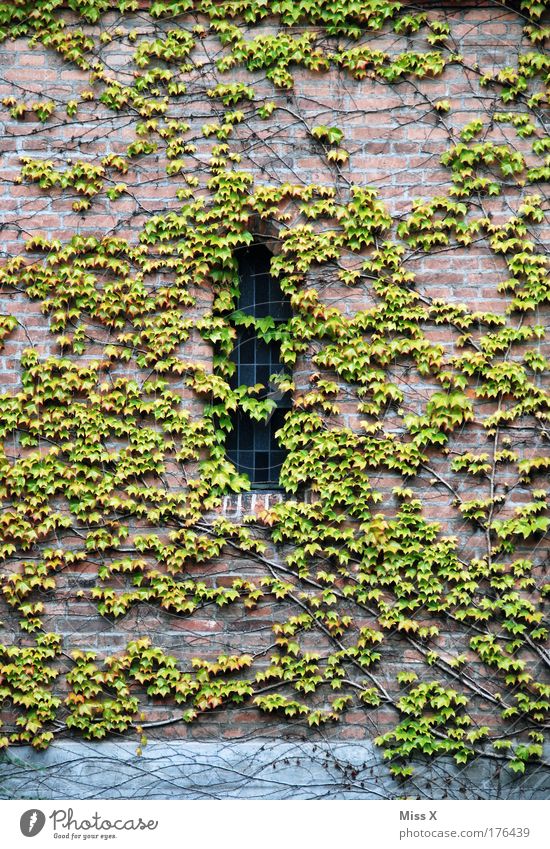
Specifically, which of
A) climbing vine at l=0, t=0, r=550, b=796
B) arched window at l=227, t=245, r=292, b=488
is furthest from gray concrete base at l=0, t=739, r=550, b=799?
arched window at l=227, t=245, r=292, b=488

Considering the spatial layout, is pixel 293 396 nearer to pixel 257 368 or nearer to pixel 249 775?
pixel 257 368

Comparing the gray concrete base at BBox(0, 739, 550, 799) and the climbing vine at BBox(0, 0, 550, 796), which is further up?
the climbing vine at BBox(0, 0, 550, 796)

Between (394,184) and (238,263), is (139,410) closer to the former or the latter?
(238,263)

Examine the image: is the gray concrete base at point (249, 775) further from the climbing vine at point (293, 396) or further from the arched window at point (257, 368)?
the arched window at point (257, 368)

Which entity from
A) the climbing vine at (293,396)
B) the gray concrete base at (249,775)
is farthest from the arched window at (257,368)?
the gray concrete base at (249,775)

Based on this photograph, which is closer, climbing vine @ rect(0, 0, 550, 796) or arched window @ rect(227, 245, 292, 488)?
climbing vine @ rect(0, 0, 550, 796)

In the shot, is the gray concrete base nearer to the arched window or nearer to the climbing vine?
the climbing vine

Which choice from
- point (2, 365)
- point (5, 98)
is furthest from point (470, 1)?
point (2, 365)
